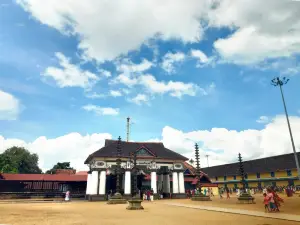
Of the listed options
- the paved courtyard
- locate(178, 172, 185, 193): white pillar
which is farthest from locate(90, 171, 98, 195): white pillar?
the paved courtyard

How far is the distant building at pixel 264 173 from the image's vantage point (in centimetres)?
4788

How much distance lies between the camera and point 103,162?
31.4 metres

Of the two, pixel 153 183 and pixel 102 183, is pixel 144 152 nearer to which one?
pixel 153 183

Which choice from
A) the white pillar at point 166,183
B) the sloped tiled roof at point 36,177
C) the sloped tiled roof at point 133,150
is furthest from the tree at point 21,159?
the white pillar at point 166,183

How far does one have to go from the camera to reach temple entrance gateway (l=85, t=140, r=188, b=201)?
30.8m

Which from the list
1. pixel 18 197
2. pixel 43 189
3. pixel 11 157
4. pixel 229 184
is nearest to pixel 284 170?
pixel 229 184

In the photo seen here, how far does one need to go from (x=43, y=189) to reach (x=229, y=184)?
1803 inches

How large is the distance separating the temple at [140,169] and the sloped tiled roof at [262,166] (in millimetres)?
28349

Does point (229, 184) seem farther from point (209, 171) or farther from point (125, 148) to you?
point (125, 148)

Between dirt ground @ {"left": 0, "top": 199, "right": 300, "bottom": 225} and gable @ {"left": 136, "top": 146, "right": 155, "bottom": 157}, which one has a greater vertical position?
gable @ {"left": 136, "top": 146, "right": 155, "bottom": 157}

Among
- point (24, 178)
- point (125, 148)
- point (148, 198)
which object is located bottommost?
point (148, 198)

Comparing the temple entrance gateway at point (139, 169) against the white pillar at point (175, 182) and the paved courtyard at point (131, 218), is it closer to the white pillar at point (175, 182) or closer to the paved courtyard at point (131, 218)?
the white pillar at point (175, 182)

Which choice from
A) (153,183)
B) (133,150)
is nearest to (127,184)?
(153,183)

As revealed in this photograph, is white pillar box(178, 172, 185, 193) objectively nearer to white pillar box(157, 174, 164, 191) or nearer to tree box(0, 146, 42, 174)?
white pillar box(157, 174, 164, 191)
